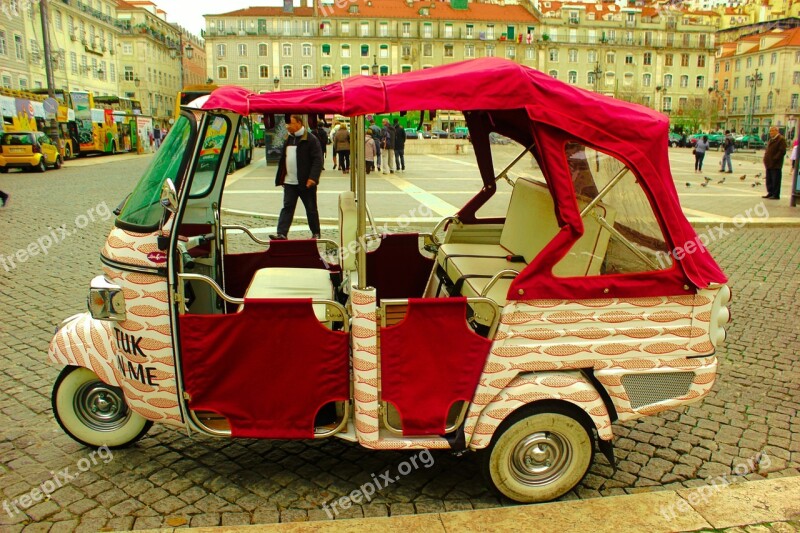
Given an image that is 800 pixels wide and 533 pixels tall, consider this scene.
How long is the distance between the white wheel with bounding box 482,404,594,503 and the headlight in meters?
2.17

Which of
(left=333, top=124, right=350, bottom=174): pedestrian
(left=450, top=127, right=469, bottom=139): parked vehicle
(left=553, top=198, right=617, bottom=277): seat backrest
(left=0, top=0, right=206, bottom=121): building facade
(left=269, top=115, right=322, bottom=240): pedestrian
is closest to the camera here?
(left=553, top=198, right=617, bottom=277): seat backrest

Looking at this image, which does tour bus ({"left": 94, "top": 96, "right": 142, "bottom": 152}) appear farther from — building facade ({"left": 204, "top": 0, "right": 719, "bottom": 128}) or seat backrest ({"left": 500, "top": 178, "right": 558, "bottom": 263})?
building facade ({"left": 204, "top": 0, "right": 719, "bottom": 128})

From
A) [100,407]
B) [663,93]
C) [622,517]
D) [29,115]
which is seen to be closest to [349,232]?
[100,407]

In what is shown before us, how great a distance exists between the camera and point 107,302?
3.60 m

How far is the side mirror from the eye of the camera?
3.29 metres

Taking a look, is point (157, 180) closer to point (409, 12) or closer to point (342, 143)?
point (342, 143)

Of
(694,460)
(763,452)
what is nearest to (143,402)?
(694,460)

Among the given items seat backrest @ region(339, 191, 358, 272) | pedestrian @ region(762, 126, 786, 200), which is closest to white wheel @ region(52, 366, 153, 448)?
seat backrest @ region(339, 191, 358, 272)

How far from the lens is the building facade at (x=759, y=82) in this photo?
3858 inches

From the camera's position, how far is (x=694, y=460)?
4227 millimetres

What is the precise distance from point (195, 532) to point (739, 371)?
4682 millimetres

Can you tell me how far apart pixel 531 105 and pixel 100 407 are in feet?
10.5

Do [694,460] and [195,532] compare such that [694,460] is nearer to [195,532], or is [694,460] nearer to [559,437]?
[559,437]

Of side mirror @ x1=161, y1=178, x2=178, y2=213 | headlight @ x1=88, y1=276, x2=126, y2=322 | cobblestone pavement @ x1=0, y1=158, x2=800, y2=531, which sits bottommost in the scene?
cobblestone pavement @ x1=0, y1=158, x2=800, y2=531
